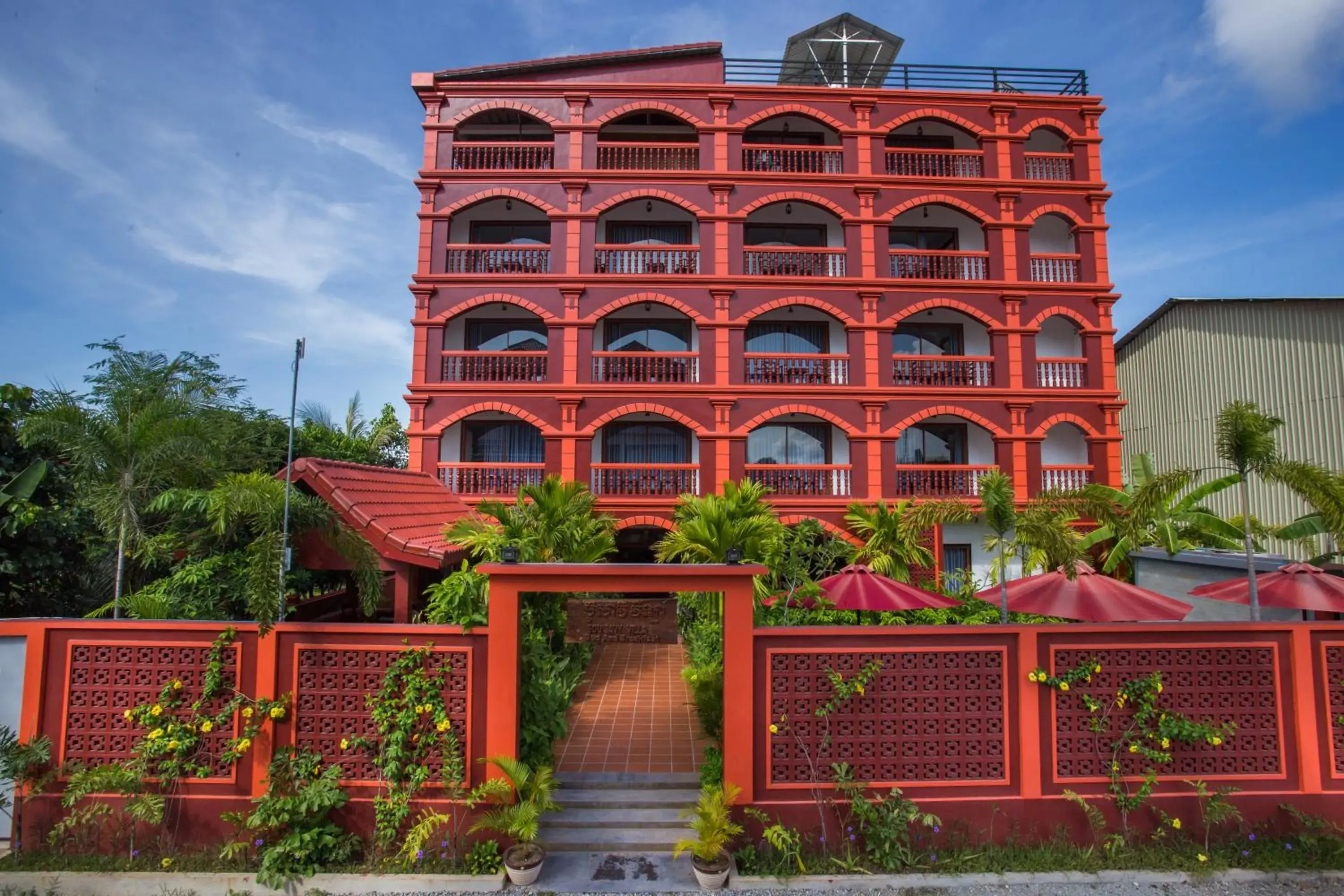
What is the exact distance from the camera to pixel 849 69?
53.8 feet

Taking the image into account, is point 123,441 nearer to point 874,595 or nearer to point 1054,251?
point 874,595

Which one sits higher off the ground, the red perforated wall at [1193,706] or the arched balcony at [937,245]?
the arched balcony at [937,245]

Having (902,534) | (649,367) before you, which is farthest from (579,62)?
(902,534)

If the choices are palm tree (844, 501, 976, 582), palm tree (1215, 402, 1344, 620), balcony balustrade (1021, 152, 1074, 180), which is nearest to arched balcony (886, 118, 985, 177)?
balcony balustrade (1021, 152, 1074, 180)

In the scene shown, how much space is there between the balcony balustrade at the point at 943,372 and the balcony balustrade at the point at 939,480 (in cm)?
194

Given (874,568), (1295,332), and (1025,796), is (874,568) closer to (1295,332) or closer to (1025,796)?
(1025,796)

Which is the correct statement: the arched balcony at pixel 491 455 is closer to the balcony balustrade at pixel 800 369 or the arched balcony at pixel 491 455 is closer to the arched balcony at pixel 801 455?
the arched balcony at pixel 801 455

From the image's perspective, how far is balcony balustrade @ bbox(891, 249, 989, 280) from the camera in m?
14.0

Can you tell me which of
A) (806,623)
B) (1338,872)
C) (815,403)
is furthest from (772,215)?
(1338,872)

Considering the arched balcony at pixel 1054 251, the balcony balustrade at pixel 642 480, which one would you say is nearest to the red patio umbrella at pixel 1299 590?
the balcony balustrade at pixel 642 480

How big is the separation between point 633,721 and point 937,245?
45.2ft

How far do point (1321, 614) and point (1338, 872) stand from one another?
19.6 feet

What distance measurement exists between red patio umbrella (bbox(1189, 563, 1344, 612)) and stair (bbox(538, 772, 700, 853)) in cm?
598

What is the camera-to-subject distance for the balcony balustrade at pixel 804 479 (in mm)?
13414
